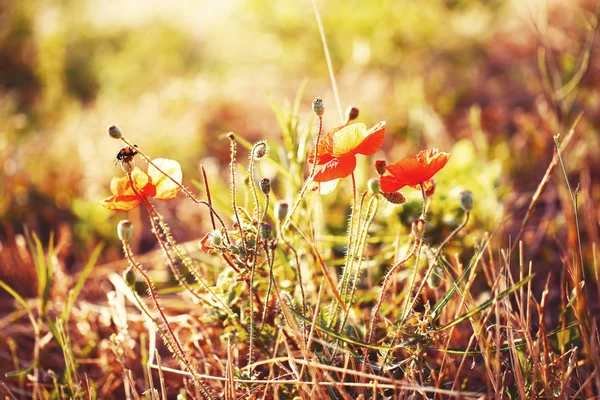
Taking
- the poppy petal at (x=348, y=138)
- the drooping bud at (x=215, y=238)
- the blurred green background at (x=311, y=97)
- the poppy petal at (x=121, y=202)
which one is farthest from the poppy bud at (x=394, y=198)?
the blurred green background at (x=311, y=97)

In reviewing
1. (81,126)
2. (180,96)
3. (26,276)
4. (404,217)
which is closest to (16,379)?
(26,276)

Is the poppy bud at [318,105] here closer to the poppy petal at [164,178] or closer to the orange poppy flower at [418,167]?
the orange poppy flower at [418,167]

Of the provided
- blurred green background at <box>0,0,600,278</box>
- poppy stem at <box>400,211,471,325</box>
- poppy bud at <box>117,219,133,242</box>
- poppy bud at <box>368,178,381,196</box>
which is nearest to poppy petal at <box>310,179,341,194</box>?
poppy bud at <box>368,178,381,196</box>

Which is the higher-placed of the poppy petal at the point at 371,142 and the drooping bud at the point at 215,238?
the poppy petal at the point at 371,142

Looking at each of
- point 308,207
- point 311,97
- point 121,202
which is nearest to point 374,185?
point 308,207

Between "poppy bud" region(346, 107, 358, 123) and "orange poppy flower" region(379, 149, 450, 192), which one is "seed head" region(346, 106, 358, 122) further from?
"orange poppy flower" region(379, 149, 450, 192)
